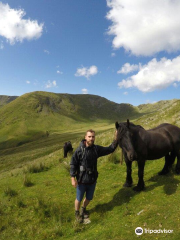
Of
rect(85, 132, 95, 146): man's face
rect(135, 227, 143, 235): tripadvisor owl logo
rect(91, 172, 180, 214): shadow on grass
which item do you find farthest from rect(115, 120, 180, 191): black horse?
rect(135, 227, 143, 235): tripadvisor owl logo

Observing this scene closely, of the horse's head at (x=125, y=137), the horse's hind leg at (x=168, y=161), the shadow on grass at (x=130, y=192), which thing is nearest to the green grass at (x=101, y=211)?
the shadow on grass at (x=130, y=192)

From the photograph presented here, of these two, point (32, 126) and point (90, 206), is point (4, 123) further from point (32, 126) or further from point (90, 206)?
point (90, 206)

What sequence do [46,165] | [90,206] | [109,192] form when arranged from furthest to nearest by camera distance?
[46,165], [109,192], [90,206]

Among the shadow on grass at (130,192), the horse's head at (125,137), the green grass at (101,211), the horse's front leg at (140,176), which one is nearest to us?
the green grass at (101,211)

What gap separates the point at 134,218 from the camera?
18.0 feet

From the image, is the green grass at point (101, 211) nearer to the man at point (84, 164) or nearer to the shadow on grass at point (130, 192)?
the shadow on grass at point (130, 192)

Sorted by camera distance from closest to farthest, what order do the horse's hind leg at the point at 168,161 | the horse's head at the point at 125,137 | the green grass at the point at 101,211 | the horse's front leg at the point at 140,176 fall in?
1. the green grass at the point at 101,211
2. the horse's head at the point at 125,137
3. the horse's front leg at the point at 140,176
4. the horse's hind leg at the point at 168,161

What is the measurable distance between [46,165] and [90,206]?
8.81 meters

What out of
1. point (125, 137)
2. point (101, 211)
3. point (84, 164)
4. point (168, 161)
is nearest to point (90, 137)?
point (84, 164)

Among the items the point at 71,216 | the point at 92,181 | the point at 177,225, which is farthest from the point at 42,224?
the point at 177,225

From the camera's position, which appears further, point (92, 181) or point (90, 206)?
point (90, 206)

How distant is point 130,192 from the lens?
728 centimetres

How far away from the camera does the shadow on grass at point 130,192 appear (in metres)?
6.66

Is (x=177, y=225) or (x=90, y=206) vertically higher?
(x=177, y=225)
